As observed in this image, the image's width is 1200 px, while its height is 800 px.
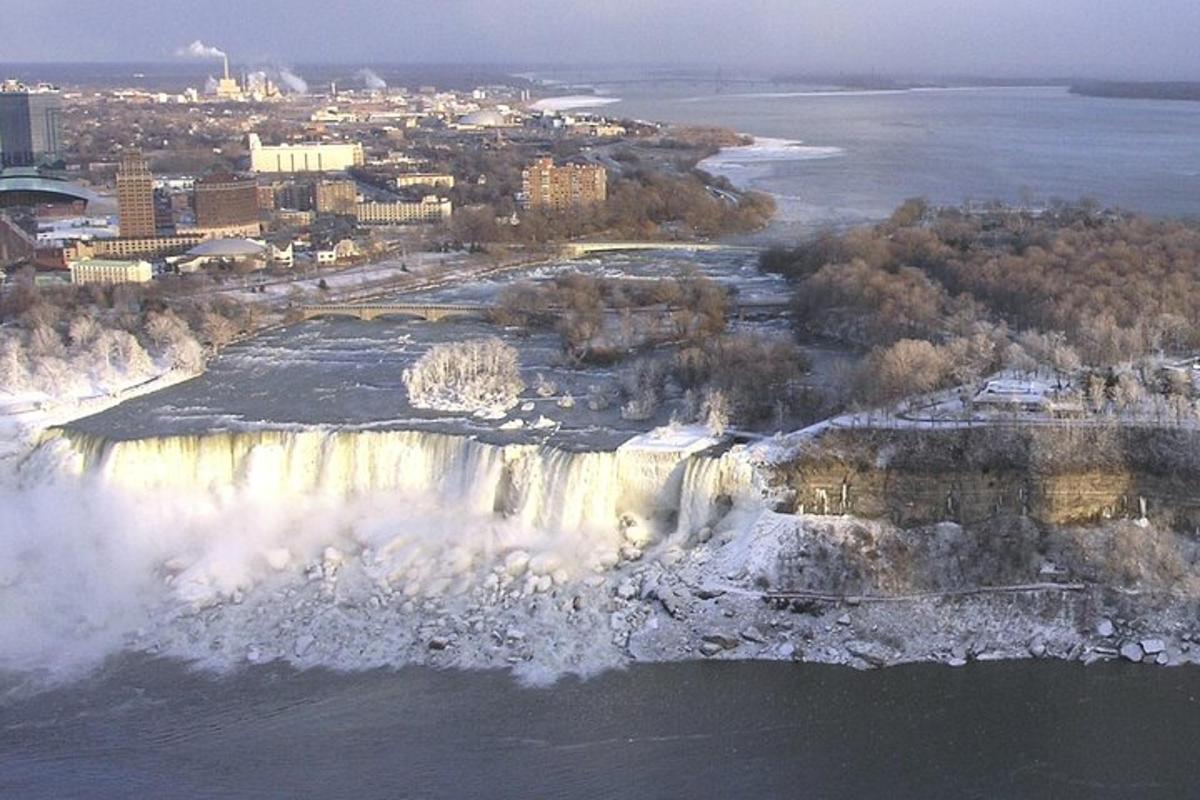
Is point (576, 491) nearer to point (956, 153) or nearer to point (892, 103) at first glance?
point (956, 153)

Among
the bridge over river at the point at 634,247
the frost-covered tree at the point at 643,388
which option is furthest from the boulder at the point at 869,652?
the bridge over river at the point at 634,247

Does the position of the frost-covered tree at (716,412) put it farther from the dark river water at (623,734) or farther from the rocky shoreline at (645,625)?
the dark river water at (623,734)

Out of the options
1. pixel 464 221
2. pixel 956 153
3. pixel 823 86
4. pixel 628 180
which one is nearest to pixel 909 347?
pixel 464 221

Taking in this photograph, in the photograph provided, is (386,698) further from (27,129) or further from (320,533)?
(27,129)

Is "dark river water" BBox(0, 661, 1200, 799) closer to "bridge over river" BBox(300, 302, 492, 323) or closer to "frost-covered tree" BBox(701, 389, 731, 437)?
"frost-covered tree" BBox(701, 389, 731, 437)

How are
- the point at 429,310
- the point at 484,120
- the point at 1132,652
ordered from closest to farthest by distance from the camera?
the point at 1132,652 < the point at 429,310 < the point at 484,120

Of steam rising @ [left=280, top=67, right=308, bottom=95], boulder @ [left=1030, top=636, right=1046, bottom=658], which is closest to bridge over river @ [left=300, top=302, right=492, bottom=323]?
boulder @ [left=1030, top=636, right=1046, bottom=658]

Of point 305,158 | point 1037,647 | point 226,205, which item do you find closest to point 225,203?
point 226,205
